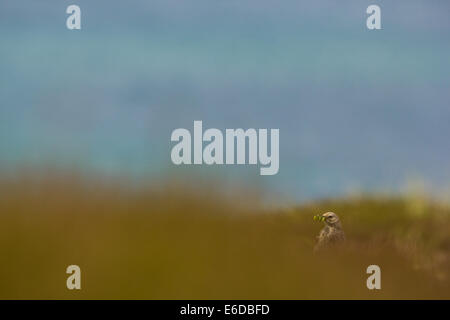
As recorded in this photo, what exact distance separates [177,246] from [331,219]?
2.61 ft

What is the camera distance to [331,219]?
2.71m

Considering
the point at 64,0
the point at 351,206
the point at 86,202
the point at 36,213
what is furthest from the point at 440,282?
the point at 64,0

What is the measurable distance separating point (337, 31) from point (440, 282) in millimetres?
1387

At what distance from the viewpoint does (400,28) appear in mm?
2723

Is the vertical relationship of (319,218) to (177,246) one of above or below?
above

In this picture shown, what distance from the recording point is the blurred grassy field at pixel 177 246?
2.70m

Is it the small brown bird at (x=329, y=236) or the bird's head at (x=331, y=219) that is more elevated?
the bird's head at (x=331, y=219)

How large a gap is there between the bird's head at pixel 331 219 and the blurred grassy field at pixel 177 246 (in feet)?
0.08

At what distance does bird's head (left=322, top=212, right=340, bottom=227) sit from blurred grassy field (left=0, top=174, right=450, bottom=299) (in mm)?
26

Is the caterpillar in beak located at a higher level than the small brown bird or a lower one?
higher

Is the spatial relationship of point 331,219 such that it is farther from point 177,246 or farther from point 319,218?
point 177,246

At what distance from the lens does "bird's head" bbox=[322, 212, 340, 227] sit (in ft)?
8.89

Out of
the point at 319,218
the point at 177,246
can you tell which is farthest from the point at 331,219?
the point at 177,246
